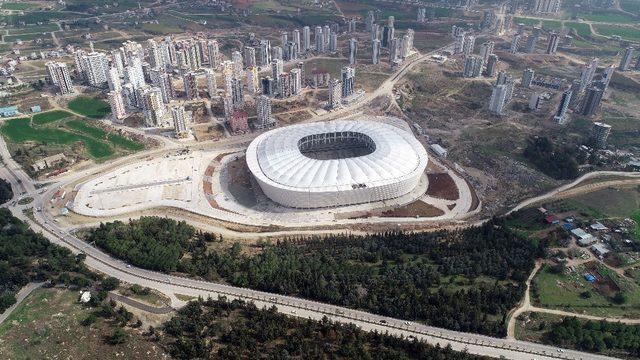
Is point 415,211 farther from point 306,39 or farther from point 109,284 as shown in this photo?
point 306,39

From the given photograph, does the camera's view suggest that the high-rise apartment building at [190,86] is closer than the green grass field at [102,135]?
No

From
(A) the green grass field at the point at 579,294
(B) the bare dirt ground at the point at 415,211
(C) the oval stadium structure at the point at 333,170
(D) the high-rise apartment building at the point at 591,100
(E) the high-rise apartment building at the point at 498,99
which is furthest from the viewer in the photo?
(E) the high-rise apartment building at the point at 498,99

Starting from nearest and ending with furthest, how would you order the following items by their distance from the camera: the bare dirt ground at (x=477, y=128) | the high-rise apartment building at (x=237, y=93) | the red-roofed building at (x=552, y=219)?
the red-roofed building at (x=552, y=219)
the bare dirt ground at (x=477, y=128)
the high-rise apartment building at (x=237, y=93)

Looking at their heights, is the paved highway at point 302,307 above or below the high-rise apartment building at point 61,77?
below

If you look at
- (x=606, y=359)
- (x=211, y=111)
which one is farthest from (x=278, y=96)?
(x=606, y=359)

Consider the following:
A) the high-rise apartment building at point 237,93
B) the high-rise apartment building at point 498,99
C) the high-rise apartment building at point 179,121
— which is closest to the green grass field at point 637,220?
the high-rise apartment building at point 498,99

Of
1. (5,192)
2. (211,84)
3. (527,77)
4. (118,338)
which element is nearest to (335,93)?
(211,84)

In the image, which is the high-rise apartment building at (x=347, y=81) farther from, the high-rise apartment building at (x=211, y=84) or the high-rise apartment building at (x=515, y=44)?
the high-rise apartment building at (x=515, y=44)

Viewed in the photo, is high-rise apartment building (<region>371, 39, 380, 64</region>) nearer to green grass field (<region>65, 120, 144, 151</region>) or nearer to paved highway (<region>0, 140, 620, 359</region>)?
green grass field (<region>65, 120, 144, 151</region>)
